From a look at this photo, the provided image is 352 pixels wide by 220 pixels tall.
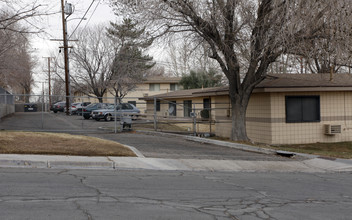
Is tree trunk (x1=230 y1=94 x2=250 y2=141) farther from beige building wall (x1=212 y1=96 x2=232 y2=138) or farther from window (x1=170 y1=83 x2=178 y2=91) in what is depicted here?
window (x1=170 y1=83 x2=178 y2=91)

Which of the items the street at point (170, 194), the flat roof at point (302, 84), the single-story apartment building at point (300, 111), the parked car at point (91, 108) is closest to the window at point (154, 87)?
A: the parked car at point (91, 108)

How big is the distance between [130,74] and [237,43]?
25.6 m

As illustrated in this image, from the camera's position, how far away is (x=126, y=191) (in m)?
7.96

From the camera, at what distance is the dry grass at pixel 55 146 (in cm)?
1231

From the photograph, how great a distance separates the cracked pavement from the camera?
6.34m

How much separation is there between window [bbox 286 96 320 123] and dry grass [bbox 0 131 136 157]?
1010cm

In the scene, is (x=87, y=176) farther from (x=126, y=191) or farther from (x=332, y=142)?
→ (x=332, y=142)

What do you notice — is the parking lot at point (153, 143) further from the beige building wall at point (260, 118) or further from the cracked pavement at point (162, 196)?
the beige building wall at point (260, 118)

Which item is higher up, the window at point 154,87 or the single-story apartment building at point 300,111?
the window at point 154,87

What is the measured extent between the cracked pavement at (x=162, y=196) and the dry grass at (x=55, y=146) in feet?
7.88

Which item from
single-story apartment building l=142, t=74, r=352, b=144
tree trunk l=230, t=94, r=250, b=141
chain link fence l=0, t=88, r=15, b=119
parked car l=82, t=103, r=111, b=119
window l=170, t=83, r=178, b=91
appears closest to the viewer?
tree trunk l=230, t=94, r=250, b=141

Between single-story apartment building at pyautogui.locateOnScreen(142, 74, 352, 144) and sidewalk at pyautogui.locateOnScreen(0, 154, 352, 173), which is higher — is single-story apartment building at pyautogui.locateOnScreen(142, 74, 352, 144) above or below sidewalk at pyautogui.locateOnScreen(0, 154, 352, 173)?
above

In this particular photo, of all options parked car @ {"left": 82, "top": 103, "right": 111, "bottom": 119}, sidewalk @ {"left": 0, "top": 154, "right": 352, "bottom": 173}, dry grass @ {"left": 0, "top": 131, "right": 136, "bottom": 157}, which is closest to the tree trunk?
sidewalk @ {"left": 0, "top": 154, "right": 352, "bottom": 173}

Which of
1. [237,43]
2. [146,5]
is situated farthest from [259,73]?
[146,5]
